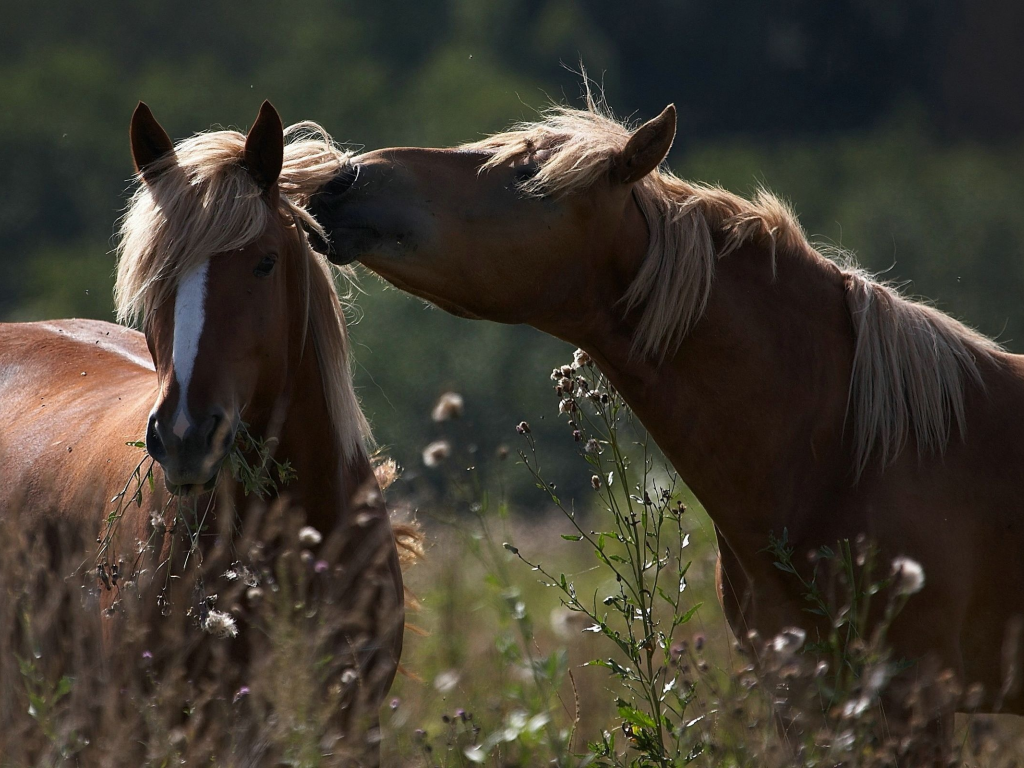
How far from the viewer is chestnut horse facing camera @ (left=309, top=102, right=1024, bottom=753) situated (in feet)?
9.62

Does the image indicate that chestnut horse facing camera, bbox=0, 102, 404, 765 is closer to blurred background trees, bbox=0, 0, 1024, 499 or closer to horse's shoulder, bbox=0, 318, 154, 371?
horse's shoulder, bbox=0, 318, 154, 371

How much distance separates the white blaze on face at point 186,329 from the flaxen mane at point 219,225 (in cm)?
5

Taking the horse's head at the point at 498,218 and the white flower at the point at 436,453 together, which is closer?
the white flower at the point at 436,453

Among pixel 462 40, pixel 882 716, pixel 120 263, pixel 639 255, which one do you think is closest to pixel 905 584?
pixel 882 716

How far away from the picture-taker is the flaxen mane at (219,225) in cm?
290

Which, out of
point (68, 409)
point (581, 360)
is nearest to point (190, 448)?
point (581, 360)

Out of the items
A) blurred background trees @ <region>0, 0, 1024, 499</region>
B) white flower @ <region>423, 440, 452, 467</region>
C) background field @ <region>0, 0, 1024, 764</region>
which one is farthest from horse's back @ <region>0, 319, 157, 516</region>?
blurred background trees @ <region>0, 0, 1024, 499</region>

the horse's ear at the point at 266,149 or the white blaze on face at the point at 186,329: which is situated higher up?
the horse's ear at the point at 266,149

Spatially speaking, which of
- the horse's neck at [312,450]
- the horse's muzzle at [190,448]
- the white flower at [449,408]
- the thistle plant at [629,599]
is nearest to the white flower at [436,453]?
the white flower at [449,408]

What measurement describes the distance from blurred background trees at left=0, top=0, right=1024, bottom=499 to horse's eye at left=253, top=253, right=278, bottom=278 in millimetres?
12830

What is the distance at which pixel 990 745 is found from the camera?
2445 mm

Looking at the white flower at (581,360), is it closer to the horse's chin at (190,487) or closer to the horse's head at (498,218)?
the horse's head at (498,218)

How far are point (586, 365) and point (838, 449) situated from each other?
0.79m

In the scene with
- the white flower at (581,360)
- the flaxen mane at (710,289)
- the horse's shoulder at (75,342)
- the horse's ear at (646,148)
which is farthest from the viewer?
the horse's shoulder at (75,342)
